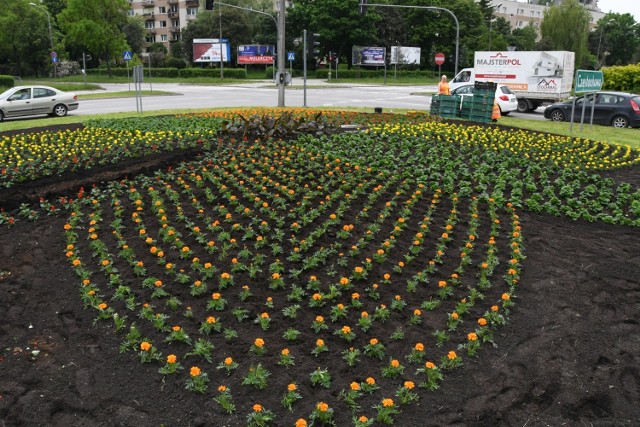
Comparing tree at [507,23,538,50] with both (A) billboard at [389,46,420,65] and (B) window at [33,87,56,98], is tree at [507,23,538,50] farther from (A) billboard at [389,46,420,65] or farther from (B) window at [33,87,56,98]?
(B) window at [33,87,56,98]

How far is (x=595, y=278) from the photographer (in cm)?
589

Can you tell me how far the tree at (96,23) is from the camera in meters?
50.6

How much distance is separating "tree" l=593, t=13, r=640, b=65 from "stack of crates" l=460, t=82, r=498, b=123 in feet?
305

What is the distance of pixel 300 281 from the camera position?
18.2 feet

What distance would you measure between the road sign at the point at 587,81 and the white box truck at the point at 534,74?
10405mm

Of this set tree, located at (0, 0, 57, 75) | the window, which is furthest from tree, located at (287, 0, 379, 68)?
the window

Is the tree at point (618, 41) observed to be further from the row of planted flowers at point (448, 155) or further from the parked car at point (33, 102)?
the row of planted flowers at point (448, 155)

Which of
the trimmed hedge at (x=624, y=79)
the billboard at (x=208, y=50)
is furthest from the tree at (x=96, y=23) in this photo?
the trimmed hedge at (x=624, y=79)

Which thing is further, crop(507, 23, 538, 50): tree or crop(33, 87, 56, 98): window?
crop(507, 23, 538, 50): tree

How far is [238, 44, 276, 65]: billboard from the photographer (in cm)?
6606

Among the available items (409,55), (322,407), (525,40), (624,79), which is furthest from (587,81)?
(525,40)

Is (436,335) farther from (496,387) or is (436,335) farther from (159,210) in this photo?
(159,210)

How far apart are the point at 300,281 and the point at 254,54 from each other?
64253 millimetres

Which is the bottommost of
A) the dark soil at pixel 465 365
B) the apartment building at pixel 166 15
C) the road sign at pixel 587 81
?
the dark soil at pixel 465 365
